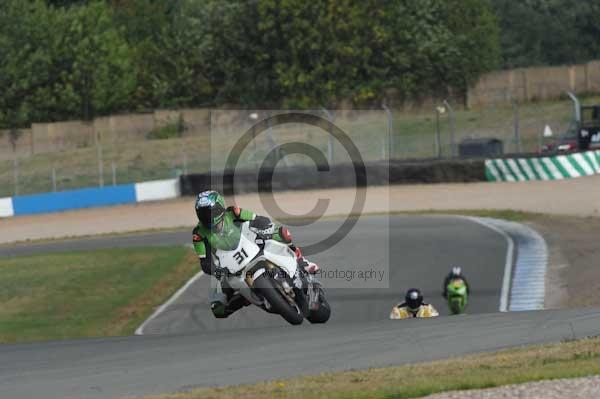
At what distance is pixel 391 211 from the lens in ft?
99.2

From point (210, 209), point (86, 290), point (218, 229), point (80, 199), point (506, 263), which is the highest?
point (210, 209)

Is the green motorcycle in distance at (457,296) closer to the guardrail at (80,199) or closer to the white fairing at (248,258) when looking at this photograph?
the white fairing at (248,258)

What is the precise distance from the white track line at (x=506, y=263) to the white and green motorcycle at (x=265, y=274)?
21.6ft

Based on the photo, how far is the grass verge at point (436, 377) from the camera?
8094mm

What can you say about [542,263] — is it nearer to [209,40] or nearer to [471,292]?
[471,292]

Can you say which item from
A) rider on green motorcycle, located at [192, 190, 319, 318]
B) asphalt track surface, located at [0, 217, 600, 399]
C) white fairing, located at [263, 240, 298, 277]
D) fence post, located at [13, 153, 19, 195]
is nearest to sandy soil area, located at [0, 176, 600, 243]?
fence post, located at [13, 153, 19, 195]

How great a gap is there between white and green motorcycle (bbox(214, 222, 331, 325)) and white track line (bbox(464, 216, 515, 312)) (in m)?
6.57

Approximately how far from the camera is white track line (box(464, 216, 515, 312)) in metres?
18.3

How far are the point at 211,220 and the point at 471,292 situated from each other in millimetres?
8747

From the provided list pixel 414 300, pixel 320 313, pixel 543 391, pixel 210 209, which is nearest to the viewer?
pixel 543 391

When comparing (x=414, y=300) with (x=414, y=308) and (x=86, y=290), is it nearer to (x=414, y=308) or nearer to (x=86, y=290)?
(x=414, y=308)

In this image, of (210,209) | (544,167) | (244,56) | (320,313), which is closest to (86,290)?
(320,313)

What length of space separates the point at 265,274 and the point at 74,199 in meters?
27.7

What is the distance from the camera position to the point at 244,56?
2319 inches
